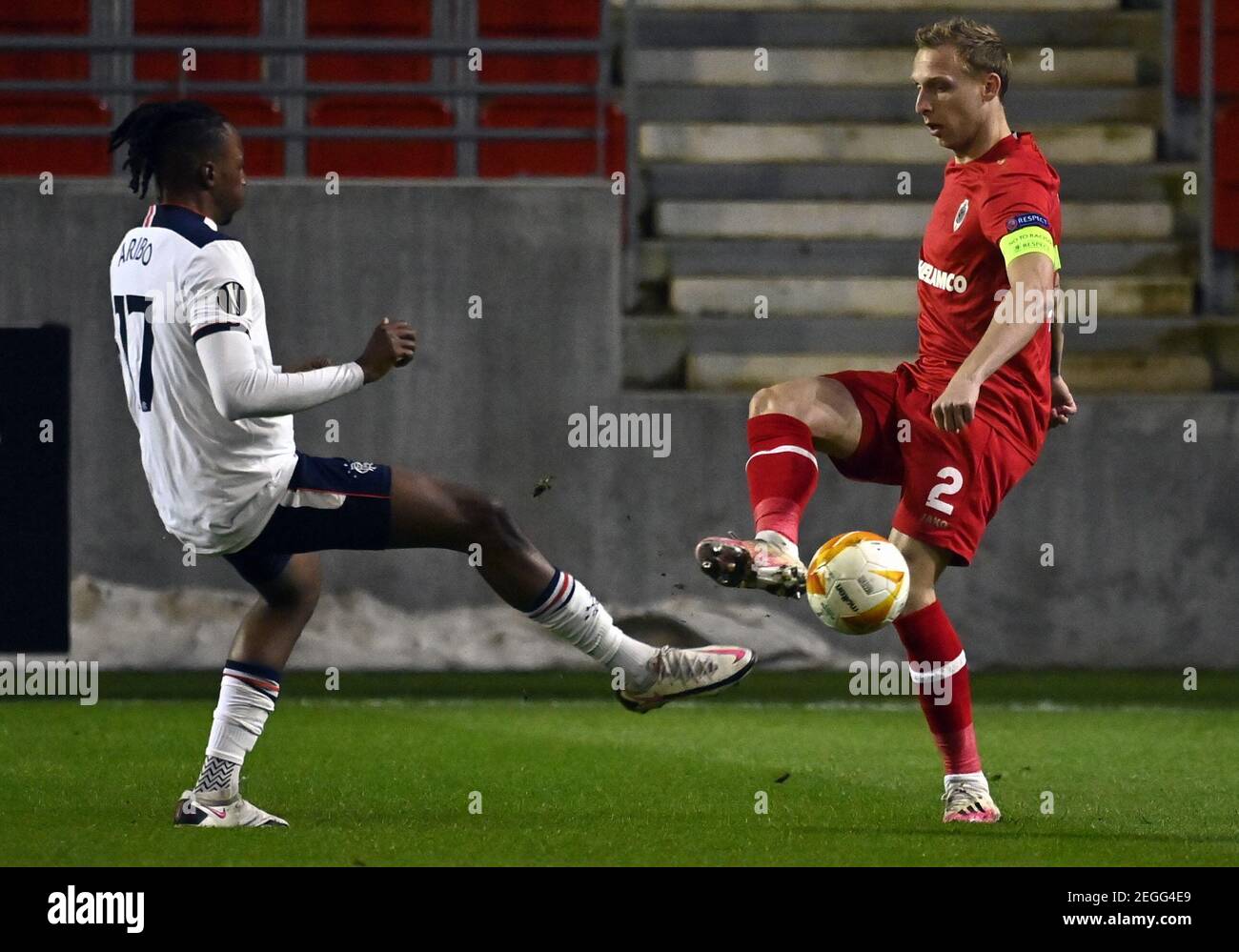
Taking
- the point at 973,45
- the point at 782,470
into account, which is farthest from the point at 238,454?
the point at 973,45

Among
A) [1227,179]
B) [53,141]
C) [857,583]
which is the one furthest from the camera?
[53,141]

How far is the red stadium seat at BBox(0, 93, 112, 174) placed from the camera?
10578 millimetres

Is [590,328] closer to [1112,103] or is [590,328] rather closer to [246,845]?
[1112,103]

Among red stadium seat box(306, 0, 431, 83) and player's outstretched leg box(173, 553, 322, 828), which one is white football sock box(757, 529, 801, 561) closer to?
player's outstretched leg box(173, 553, 322, 828)

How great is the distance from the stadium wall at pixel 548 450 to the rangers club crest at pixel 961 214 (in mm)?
3988

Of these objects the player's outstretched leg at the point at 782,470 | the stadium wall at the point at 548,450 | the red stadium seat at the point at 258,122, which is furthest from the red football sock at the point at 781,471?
the red stadium seat at the point at 258,122

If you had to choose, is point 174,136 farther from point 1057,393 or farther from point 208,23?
point 208,23

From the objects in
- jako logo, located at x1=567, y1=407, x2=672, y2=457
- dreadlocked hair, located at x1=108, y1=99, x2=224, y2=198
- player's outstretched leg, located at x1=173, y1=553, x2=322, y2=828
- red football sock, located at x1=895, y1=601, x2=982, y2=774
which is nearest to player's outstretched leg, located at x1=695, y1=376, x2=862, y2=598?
red football sock, located at x1=895, y1=601, x2=982, y2=774

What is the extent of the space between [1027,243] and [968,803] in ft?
4.53

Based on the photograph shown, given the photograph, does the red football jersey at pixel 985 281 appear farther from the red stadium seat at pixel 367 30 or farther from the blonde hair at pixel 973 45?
the red stadium seat at pixel 367 30

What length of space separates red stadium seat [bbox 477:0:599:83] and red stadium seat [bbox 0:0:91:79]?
2095mm

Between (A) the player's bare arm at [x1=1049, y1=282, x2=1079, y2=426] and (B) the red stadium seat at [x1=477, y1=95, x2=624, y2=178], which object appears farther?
(B) the red stadium seat at [x1=477, y1=95, x2=624, y2=178]

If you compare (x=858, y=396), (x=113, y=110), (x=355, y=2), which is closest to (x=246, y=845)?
(x=858, y=396)

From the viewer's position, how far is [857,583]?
4738mm
